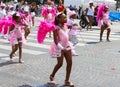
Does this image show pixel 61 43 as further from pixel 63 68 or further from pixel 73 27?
pixel 73 27

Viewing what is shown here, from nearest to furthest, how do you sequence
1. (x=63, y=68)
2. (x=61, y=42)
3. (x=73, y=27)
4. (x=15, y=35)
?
1. (x=61, y=42)
2. (x=63, y=68)
3. (x=15, y=35)
4. (x=73, y=27)

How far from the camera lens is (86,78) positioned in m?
8.45

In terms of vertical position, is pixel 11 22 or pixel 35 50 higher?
pixel 11 22

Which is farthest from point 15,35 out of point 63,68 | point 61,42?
point 61,42

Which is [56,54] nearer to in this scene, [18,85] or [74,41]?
[18,85]

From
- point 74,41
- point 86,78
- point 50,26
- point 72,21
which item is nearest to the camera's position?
point 50,26

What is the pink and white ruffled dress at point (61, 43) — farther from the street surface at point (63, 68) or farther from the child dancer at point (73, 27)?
the child dancer at point (73, 27)

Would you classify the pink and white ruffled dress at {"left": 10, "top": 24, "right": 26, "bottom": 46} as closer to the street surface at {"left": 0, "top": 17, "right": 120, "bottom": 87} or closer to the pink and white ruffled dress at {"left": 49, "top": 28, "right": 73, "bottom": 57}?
the street surface at {"left": 0, "top": 17, "right": 120, "bottom": 87}

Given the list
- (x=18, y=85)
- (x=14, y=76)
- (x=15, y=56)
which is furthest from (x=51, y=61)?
(x=18, y=85)

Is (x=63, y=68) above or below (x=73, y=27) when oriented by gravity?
below

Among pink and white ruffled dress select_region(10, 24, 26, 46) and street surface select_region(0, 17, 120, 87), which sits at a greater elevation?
pink and white ruffled dress select_region(10, 24, 26, 46)

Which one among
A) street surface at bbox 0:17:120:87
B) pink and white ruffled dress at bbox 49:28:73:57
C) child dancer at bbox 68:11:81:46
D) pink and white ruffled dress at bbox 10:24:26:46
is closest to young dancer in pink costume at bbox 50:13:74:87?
pink and white ruffled dress at bbox 49:28:73:57

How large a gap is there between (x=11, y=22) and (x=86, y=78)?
9.86ft

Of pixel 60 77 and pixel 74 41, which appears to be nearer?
pixel 60 77
